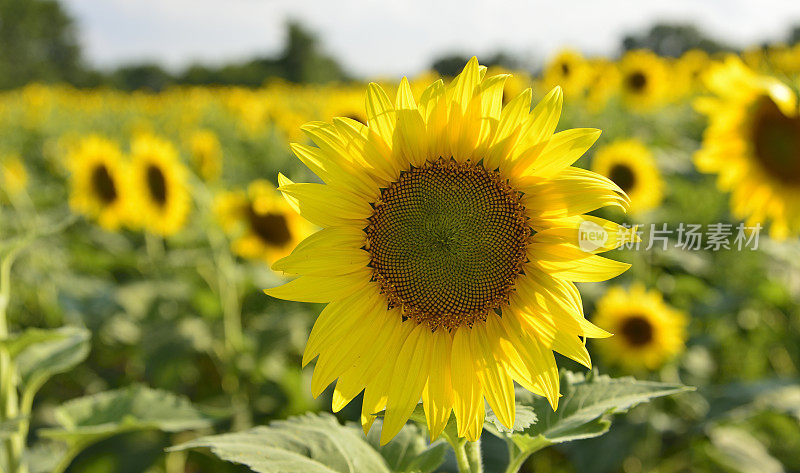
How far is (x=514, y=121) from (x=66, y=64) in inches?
2499

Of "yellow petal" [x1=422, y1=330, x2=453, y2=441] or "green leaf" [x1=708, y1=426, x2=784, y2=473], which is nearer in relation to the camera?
"yellow petal" [x1=422, y1=330, x2=453, y2=441]

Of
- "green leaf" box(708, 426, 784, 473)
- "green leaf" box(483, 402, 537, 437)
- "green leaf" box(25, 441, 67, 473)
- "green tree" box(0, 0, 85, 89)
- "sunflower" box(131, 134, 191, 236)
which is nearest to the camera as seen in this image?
"green leaf" box(483, 402, 537, 437)

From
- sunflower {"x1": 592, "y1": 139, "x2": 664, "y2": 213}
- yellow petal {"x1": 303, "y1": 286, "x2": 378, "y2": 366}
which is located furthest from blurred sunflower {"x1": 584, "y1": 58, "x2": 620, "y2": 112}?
yellow petal {"x1": 303, "y1": 286, "x2": 378, "y2": 366}

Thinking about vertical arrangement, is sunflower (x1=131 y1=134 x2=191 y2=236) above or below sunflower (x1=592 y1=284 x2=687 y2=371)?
above

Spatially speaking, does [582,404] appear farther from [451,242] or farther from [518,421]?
[451,242]

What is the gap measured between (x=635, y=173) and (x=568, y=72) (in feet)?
10.5

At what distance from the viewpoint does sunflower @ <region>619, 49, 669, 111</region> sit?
24.2ft

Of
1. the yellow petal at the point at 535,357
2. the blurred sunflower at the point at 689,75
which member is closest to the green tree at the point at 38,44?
the blurred sunflower at the point at 689,75

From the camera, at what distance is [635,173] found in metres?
4.60

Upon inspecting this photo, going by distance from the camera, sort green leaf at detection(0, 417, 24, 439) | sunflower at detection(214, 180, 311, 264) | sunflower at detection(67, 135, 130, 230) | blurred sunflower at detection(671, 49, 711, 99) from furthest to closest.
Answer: blurred sunflower at detection(671, 49, 711, 99)
sunflower at detection(67, 135, 130, 230)
sunflower at detection(214, 180, 311, 264)
green leaf at detection(0, 417, 24, 439)

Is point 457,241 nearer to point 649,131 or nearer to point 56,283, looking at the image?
point 56,283

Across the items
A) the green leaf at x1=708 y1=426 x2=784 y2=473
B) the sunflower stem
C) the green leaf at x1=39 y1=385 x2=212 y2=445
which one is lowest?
the green leaf at x1=708 y1=426 x2=784 y2=473

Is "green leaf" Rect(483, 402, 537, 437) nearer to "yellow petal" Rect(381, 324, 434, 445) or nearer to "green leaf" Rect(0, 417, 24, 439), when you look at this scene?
"yellow petal" Rect(381, 324, 434, 445)

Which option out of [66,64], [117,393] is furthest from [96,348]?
[66,64]
